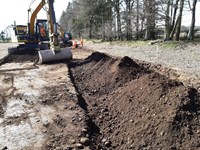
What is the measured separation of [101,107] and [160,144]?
2.29 meters

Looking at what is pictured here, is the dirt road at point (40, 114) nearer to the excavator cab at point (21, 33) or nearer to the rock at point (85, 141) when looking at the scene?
the rock at point (85, 141)

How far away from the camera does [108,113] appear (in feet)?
18.4

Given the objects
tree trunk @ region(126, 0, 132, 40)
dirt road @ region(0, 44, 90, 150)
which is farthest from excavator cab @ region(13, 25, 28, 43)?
tree trunk @ region(126, 0, 132, 40)

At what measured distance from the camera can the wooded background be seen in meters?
18.9

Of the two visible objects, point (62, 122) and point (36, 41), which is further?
point (36, 41)

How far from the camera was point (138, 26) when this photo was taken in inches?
1009

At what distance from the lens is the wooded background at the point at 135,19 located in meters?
18.9

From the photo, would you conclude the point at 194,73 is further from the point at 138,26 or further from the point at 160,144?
the point at 138,26

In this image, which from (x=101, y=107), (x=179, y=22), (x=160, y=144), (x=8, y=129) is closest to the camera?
(x=160, y=144)

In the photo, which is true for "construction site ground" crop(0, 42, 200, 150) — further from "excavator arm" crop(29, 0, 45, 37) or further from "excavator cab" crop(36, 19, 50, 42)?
"excavator cab" crop(36, 19, 50, 42)

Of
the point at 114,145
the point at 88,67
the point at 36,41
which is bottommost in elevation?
the point at 114,145

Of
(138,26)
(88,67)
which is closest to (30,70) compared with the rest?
(88,67)

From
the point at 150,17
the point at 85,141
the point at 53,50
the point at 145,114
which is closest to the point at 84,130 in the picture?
the point at 85,141

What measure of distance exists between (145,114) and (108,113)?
1.10 metres
